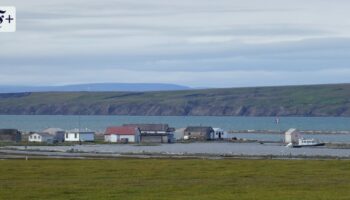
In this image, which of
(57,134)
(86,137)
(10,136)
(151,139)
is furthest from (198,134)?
(10,136)

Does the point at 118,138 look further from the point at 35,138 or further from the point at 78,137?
the point at 35,138

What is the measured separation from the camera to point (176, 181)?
143 feet

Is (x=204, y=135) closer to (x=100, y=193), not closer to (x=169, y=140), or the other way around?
(x=169, y=140)

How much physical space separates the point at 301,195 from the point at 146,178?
1083 cm

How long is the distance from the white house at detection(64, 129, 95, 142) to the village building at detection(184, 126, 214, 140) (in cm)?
1832

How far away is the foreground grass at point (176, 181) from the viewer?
3631cm

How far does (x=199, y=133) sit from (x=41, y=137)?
88.0 ft

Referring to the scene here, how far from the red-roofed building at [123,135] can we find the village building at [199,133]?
43.5ft

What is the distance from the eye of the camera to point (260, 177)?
1831 inches

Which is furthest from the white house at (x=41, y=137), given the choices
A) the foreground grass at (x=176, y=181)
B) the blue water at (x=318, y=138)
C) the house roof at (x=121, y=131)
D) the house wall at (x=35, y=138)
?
the foreground grass at (x=176, y=181)

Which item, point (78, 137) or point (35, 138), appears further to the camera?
point (78, 137)

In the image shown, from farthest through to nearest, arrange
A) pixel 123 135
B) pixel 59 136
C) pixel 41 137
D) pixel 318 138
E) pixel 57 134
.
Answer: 1. pixel 318 138
2. pixel 123 135
3. pixel 59 136
4. pixel 57 134
5. pixel 41 137

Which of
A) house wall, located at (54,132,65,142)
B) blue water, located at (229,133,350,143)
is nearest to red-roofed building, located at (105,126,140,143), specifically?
house wall, located at (54,132,65,142)

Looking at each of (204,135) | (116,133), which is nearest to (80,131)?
(116,133)
